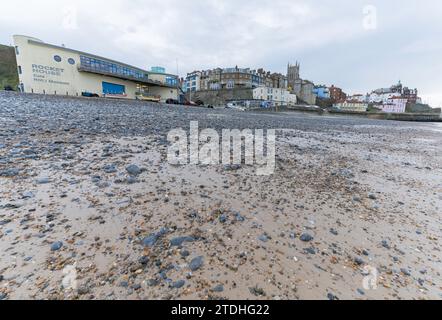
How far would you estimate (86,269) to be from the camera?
1.76 metres

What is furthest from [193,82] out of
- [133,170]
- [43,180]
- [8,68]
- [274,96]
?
[43,180]

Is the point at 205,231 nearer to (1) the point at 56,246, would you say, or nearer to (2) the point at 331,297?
(2) the point at 331,297

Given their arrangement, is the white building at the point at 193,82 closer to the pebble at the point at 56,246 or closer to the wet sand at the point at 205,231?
the wet sand at the point at 205,231

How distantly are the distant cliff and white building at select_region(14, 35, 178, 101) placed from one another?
2077 cm

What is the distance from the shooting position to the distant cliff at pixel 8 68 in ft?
160

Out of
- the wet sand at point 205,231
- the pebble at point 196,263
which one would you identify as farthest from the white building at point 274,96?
the pebble at point 196,263

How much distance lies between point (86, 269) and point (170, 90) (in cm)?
6313

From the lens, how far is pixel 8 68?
5600 cm

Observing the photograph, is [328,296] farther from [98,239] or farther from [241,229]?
[98,239]

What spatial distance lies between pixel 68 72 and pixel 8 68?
37.7 metres

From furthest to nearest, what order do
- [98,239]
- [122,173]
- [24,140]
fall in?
[24,140], [122,173], [98,239]
